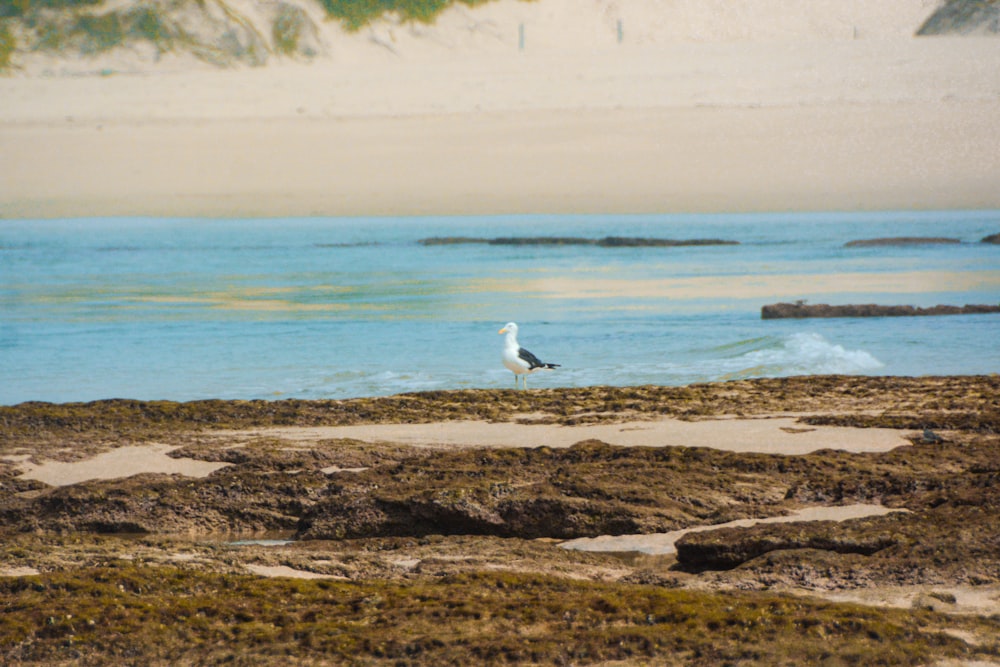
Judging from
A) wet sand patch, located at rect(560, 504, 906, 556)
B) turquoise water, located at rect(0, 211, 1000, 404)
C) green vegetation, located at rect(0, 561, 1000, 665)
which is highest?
green vegetation, located at rect(0, 561, 1000, 665)

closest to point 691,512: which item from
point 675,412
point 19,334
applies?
point 675,412

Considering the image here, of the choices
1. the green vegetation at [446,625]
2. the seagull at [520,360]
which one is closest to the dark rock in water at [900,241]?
the seagull at [520,360]

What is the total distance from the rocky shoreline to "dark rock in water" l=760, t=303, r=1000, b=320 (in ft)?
32.5

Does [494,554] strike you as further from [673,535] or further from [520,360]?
[520,360]

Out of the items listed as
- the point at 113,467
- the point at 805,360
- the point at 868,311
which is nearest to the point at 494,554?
the point at 113,467

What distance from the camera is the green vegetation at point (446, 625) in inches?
120

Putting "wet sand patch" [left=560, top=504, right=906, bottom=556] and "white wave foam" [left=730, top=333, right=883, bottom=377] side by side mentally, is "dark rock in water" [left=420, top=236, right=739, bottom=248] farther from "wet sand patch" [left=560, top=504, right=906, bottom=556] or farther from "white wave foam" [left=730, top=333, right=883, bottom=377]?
"wet sand patch" [left=560, top=504, right=906, bottom=556]

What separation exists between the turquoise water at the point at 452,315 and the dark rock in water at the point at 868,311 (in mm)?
467

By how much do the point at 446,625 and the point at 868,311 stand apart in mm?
15412

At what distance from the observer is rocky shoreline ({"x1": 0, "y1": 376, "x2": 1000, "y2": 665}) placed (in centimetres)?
316

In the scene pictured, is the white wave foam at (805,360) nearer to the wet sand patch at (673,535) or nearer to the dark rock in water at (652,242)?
the wet sand patch at (673,535)

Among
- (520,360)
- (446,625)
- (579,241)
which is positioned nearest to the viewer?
(446,625)

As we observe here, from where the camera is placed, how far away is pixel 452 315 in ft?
71.3

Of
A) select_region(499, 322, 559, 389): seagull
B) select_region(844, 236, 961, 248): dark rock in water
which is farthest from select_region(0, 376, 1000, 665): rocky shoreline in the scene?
select_region(844, 236, 961, 248): dark rock in water
